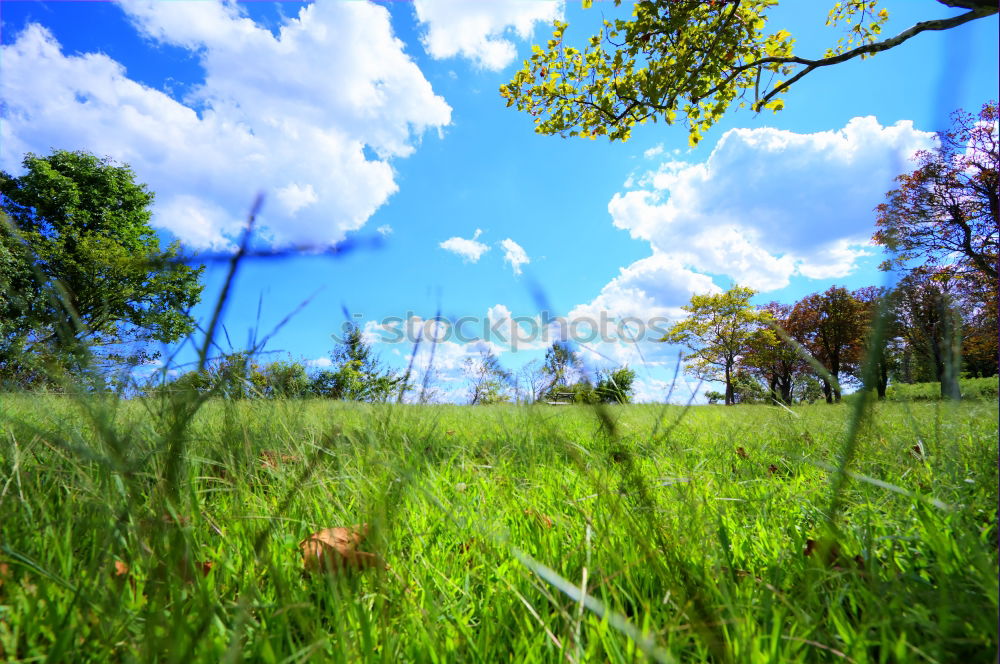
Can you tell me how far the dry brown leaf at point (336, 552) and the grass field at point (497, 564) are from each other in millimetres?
36

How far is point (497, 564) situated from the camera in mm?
1304

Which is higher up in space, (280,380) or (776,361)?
(776,361)

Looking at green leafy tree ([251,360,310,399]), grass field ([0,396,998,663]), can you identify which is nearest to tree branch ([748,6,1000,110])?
grass field ([0,396,998,663])

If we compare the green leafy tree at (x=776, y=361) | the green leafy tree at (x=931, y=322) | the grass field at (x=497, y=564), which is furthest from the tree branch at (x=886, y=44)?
the grass field at (x=497, y=564)

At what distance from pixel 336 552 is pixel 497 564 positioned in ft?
1.54

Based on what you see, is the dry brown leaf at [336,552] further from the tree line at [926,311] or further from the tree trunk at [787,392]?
the tree trunk at [787,392]

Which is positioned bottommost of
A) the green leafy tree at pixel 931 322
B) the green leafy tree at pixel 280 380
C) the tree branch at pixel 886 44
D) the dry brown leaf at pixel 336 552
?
the dry brown leaf at pixel 336 552

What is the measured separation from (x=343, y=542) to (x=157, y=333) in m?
1.14

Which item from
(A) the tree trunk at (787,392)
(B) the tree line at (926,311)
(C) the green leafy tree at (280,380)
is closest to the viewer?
(B) the tree line at (926,311)

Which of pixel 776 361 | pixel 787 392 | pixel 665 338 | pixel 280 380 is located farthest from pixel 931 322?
pixel 776 361

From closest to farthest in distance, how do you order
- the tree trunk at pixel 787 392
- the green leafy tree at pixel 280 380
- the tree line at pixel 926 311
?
1. the tree line at pixel 926 311
2. the green leafy tree at pixel 280 380
3. the tree trunk at pixel 787 392

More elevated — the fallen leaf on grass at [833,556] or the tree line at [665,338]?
the tree line at [665,338]

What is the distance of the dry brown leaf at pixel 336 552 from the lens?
1122mm

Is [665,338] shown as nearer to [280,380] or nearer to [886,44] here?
[280,380]
